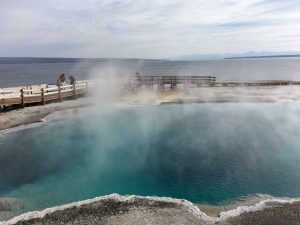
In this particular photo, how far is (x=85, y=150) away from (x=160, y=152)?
3884 mm

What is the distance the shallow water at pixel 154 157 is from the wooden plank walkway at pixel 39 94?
13.3ft

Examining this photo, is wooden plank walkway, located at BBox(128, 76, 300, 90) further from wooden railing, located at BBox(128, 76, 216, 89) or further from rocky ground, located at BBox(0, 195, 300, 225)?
rocky ground, located at BBox(0, 195, 300, 225)

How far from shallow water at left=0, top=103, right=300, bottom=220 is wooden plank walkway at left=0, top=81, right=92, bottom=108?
13.3 ft

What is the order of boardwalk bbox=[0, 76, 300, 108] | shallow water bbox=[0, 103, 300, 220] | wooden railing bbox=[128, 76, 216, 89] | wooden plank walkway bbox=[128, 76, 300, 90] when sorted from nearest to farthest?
shallow water bbox=[0, 103, 300, 220]
boardwalk bbox=[0, 76, 300, 108]
wooden railing bbox=[128, 76, 216, 89]
wooden plank walkway bbox=[128, 76, 300, 90]

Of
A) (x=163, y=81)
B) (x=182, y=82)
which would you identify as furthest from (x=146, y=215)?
(x=182, y=82)

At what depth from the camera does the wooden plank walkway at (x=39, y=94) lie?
26.7 m

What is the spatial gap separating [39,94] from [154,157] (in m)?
16.9

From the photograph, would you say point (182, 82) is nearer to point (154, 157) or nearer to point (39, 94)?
point (39, 94)

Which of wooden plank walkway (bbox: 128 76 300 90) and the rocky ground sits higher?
wooden plank walkway (bbox: 128 76 300 90)

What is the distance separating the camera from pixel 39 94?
97.7 ft

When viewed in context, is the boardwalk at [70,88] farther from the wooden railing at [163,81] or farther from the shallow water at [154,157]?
the shallow water at [154,157]

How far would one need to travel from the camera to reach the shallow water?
12820 millimetres

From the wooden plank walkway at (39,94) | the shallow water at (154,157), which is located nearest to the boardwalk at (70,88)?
the wooden plank walkway at (39,94)

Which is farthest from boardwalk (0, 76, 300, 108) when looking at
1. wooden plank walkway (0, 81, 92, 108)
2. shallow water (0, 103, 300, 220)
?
shallow water (0, 103, 300, 220)
